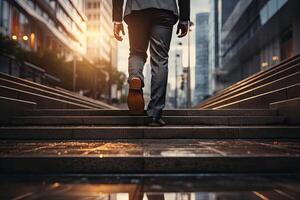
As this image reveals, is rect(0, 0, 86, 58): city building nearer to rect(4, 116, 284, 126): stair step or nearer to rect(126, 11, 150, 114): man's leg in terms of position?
rect(4, 116, 284, 126): stair step

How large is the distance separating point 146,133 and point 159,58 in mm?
1051

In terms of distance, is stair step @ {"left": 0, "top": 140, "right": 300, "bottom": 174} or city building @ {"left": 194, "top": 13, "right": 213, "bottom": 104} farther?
city building @ {"left": 194, "top": 13, "right": 213, "bottom": 104}

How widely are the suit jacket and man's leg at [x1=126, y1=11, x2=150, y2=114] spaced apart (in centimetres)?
11

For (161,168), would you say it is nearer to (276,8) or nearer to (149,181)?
(149,181)

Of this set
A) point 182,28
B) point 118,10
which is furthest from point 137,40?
point 182,28

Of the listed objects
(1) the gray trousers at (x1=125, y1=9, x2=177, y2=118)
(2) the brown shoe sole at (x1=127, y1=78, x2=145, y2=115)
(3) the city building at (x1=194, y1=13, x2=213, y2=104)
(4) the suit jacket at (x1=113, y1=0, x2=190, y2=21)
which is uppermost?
(3) the city building at (x1=194, y1=13, x2=213, y2=104)

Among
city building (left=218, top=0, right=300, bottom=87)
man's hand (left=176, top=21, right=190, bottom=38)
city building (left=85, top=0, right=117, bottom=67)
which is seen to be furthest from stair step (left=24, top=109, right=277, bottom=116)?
city building (left=85, top=0, right=117, bottom=67)

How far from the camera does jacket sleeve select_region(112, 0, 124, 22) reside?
185 inches

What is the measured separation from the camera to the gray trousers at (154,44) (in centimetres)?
454

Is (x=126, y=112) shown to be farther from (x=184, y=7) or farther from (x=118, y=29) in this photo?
(x=184, y=7)

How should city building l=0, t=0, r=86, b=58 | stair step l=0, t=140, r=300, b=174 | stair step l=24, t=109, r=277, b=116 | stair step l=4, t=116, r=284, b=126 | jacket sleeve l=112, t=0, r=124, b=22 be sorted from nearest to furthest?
stair step l=0, t=140, r=300, b=174, jacket sleeve l=112, t=0, r=124, b=22, stair step l=4, t=116, r=284, b=126, stair step l=24, t=109, r=277, b=116, city building l=0, t=0, r=86, b=58

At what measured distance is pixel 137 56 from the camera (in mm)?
4711

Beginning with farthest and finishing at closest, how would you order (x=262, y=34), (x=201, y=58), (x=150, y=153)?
1. (x=201, y=58)
2. (x=262, y=34)
3. (x=150, y=153)

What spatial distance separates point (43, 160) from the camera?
2.86 meters
